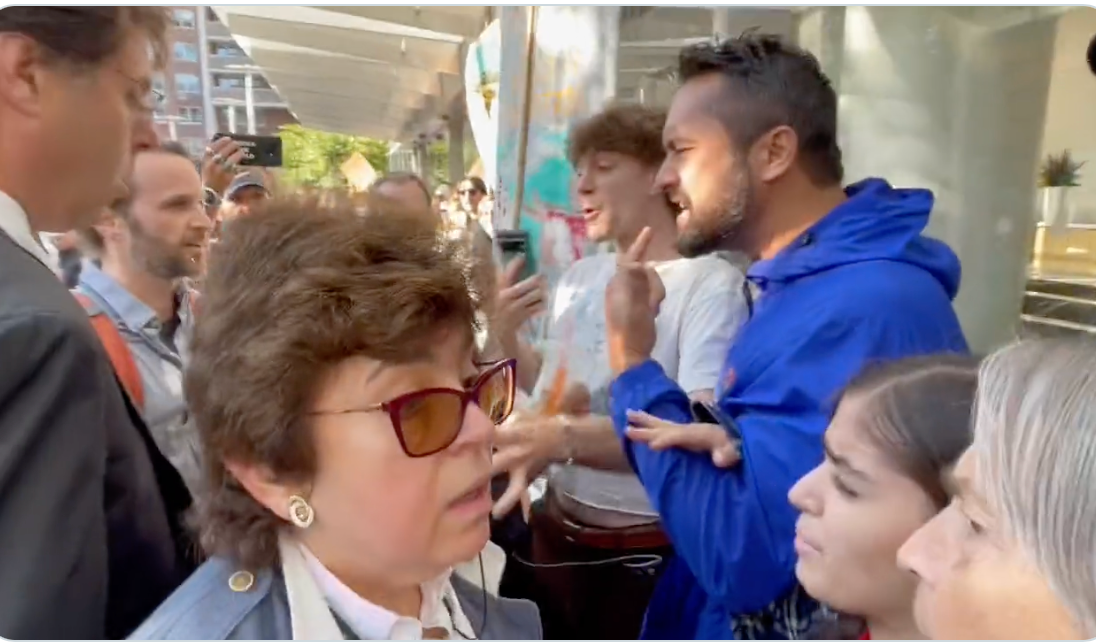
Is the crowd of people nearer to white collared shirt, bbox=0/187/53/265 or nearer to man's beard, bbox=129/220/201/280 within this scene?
white collared shirt, bbox=0/187/53/265

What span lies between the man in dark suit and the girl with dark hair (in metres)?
0.73

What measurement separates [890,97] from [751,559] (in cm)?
177

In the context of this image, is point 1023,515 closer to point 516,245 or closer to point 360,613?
point 360,613

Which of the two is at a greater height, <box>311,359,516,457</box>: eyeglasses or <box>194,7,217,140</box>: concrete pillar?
<box>194,7,217,140</box>: concrete pillar

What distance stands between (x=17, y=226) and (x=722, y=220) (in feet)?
3.16

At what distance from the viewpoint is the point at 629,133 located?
180 centimetres

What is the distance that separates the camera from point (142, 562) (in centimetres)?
88

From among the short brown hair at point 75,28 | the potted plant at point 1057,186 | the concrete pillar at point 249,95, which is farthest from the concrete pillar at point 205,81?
the potted plant at point 1057,186

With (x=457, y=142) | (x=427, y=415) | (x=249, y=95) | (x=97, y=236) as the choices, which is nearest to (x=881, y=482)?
(x=427, y=415)

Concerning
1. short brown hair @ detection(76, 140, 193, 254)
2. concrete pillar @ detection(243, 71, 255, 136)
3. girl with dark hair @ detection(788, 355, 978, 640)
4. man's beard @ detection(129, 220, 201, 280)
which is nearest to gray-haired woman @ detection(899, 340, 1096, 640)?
girl with dark hair @ detection(788, 355, 978, 640)

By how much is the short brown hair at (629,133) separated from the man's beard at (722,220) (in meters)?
0.45

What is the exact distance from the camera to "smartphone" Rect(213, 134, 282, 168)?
2.80 m

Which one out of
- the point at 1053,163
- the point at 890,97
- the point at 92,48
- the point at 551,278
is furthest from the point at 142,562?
the point at 890,97

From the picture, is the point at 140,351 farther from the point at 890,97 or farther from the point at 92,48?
the point at 890,97
